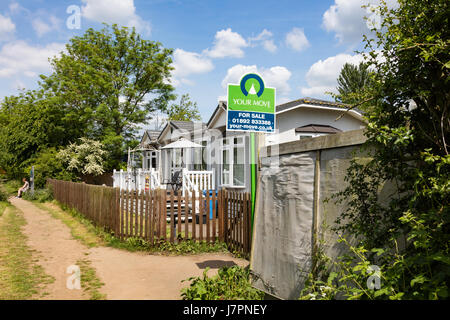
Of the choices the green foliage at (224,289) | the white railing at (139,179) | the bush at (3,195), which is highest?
the white railing at (139,179)

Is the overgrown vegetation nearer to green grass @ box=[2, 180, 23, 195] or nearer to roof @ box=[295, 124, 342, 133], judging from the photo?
green grass @ box=[2, 180, 23, 195]

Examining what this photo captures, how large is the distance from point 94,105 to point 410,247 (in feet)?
98.7

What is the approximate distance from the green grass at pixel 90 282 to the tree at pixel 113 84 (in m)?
22.3

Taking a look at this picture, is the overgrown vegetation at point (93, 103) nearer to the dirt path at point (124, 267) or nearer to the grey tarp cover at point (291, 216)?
the dirt path at point (124, 267)

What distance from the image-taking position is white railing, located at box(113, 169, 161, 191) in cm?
1443

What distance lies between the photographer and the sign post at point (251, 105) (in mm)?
5309

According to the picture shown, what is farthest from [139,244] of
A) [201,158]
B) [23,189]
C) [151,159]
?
[23,189]

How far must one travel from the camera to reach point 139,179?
1645 centimetres

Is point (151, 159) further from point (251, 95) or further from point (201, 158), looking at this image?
point (251, 95)

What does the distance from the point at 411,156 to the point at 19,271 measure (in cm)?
665

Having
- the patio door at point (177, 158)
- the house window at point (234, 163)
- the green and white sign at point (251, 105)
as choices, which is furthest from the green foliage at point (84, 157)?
the green and white sign at point (251, 105)

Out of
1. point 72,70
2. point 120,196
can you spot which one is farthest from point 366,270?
point 72,70

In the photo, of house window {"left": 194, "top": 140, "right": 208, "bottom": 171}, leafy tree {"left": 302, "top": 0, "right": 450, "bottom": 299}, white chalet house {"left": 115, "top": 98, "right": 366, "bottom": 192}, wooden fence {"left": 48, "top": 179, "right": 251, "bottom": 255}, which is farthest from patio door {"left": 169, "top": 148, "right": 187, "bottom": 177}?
leafy tree {"left": 302, "top": 0, "right": 450, "bottom": 299}
